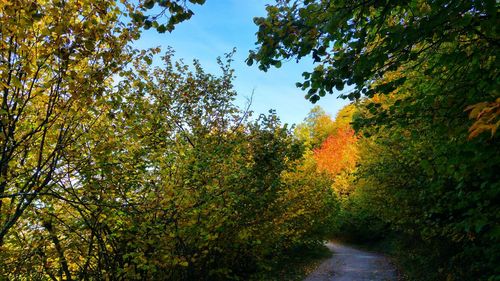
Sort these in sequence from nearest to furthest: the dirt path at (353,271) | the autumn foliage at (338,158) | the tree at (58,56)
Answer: the tree at (58,56)
the dirt path at (353,271)
the autumn foliage at (338,158)

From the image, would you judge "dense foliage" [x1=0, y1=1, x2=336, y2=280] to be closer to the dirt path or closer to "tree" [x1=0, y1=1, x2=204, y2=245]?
"tree" [x1=0, y1=1, x2=204, y2=245]

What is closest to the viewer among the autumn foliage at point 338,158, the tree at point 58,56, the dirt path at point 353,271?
the tree at point 58,56

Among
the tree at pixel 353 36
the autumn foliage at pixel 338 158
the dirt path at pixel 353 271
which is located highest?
the autumn foliage at pixel 338 158

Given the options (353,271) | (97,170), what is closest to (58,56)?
(97,170)

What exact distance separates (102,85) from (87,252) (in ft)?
11.0

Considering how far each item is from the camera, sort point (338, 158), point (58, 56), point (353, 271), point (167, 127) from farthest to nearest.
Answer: point (338, 158) → point (353, 271) → point (167, 127) → point (58, 56)

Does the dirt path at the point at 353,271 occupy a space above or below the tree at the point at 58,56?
below

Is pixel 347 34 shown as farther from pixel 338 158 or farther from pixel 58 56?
pixel 338 158

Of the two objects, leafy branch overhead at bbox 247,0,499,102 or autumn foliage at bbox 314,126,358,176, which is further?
autumn foliage at bbox 314,126,358,176

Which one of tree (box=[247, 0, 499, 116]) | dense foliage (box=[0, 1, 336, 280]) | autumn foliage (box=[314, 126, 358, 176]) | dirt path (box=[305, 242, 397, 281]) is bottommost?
dirt path (box=[305, 242, 397, 281])

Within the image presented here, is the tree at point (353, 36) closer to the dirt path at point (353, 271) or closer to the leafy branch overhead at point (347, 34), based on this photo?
the leafy branch overhead at point (347, 34)

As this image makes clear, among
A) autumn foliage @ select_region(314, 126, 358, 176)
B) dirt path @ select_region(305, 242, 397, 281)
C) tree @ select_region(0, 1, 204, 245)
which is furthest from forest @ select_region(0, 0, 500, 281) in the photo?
autumn foliage @ select_region(314, 126, 358, 176)

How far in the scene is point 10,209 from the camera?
5.76 metres

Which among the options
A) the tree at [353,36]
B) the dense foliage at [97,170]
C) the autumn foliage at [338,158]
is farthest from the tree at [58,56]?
the autumn foliage at [338,158]
